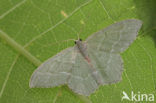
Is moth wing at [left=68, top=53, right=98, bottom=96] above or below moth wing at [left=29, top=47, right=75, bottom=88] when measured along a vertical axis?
below

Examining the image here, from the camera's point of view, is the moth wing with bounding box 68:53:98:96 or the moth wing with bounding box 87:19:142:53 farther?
the moth wing with bounding box 68:53:98:96

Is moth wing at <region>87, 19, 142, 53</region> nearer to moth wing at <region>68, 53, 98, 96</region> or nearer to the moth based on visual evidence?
the moth

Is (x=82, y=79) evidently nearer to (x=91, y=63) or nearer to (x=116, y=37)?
(x=91, y=63)

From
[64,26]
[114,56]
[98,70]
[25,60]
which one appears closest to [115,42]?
[114,56]

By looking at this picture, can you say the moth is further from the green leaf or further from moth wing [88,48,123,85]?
the green leaf

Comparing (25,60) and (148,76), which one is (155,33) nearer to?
(148,76)

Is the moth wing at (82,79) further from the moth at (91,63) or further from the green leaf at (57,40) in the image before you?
the green leaf at (57,40)

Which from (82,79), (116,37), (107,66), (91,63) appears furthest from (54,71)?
(116,37)

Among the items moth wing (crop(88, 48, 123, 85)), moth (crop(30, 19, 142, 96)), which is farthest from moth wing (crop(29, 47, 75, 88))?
moth wing (crop(88, 48, 123, 85))

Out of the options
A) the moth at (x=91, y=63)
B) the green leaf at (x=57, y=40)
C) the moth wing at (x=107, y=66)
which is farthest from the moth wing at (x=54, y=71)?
the moth wing at (x=107, y=66)
